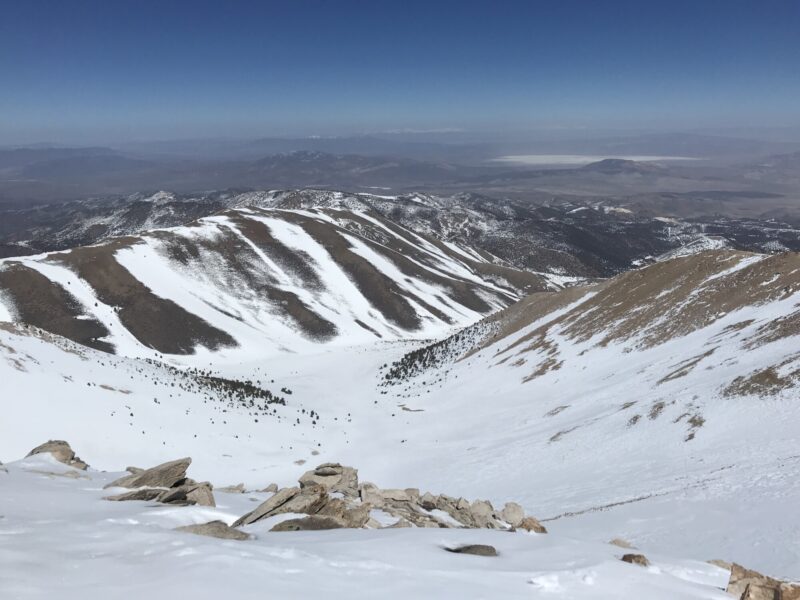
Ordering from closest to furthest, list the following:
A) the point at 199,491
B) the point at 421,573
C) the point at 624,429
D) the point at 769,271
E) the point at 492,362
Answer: the point at 421,573 < the point at 199,491 < the point at 624,429 < the point at 769,271 < the point at 492,362

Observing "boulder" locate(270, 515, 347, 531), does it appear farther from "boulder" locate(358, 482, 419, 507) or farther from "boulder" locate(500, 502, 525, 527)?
"boulder" locate(500, 502, 525, 527)

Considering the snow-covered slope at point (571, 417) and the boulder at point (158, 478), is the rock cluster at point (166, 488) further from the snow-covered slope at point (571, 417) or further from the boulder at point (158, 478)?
the snow-covered slope at point (571, 417)

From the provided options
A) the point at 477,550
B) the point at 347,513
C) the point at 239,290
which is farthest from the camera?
the point at 239,290

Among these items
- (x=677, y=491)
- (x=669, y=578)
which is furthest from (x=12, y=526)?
(x=677, y=491)

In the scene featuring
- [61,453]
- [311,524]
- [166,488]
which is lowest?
[61,453]

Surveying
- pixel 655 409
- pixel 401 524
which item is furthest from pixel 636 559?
pixel 655 409

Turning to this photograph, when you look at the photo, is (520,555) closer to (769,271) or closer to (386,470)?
(386,470)

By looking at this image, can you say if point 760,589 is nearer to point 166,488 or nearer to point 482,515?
point 482,515
